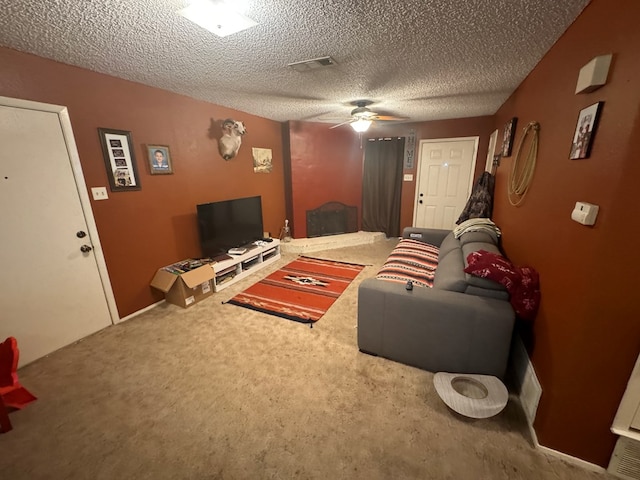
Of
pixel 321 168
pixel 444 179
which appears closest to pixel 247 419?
pixel 321 168

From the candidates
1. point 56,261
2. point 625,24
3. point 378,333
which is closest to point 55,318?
point 56,261

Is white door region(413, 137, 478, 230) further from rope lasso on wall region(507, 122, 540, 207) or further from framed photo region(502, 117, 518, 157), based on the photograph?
rope lasso on wall region(507, 122, 540, 207)

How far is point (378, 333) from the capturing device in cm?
197

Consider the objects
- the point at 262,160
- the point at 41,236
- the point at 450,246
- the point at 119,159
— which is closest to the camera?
the point at 41,236

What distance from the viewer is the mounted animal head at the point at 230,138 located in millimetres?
3339

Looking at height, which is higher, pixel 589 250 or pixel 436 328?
pixel 589 250

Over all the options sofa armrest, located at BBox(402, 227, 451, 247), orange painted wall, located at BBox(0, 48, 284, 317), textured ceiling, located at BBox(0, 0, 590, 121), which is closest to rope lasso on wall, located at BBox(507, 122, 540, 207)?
textured ceiling, located at BBox(0, 0, 590, 121)

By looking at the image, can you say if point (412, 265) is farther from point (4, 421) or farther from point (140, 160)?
point (4, 421)

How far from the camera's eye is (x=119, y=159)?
2398 mm

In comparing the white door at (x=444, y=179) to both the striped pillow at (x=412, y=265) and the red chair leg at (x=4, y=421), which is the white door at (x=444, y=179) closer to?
the striped pillow at (x=412, y=265)

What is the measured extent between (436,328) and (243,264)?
261 centimetres

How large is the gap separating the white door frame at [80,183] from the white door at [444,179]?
Answer: 15.4ft

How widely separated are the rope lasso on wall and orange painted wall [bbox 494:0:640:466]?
0.19 m

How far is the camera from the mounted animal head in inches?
131
